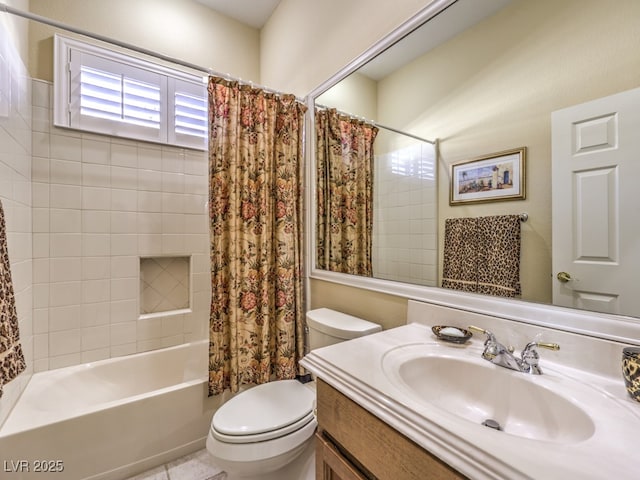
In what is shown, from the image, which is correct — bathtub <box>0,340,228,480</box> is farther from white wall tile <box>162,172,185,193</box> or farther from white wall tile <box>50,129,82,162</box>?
white wall tile <box>50,129,82,162</box>

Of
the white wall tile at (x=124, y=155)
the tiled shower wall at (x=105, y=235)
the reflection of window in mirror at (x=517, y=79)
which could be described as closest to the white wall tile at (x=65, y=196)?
the tiled shower wall at (x=105, y=235)

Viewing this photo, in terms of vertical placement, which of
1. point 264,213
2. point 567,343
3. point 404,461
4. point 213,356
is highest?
point 264,213

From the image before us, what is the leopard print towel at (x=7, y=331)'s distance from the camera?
0.84 m

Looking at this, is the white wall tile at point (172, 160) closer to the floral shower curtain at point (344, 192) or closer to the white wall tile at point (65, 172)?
the white wall tile at point (65, 172)

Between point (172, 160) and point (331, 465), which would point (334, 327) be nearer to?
point (331, 465)

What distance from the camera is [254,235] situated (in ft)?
5.41

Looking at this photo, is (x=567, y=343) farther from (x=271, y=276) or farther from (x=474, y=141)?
(x=271, y=276)

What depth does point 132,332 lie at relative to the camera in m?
1.95

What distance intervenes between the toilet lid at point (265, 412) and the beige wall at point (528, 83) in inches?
38.6

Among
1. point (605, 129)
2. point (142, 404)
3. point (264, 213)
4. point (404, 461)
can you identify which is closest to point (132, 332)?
point (142, 404)

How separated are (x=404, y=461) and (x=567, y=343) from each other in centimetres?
54

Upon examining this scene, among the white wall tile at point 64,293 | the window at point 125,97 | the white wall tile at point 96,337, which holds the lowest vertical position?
the white wall tile at point 96,337

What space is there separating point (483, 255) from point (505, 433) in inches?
24.7

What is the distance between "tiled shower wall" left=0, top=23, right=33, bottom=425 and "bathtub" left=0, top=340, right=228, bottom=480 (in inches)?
5.5
